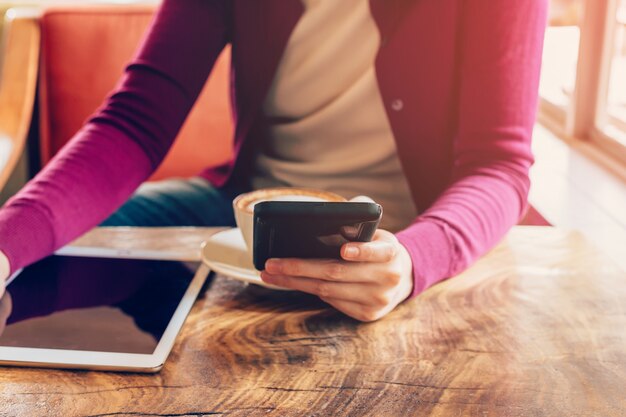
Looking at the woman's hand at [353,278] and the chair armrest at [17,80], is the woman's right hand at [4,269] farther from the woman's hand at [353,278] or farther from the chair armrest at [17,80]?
the chair armrest at [17,80]

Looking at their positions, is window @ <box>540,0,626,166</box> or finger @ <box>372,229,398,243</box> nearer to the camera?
finger @ <box>372,229,398,243</box>

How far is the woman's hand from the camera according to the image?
2.30 feet

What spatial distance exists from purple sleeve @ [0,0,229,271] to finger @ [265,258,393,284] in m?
0.32

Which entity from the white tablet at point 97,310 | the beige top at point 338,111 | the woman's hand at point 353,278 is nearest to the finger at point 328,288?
the woman's hand at point 353,278

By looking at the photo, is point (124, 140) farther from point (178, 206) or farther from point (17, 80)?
point (17, 80)

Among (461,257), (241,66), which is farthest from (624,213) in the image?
(241,66)

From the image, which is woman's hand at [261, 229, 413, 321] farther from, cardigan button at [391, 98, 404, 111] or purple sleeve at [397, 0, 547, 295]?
cardigan button at [391, 98, 404, 111]

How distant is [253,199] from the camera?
80 centimetres

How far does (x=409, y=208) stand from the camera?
1157 millimetres

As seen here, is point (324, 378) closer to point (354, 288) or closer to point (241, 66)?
point (354, 288)

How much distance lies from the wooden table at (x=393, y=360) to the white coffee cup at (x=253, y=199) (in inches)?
2.7

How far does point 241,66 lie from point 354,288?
0.60 metres

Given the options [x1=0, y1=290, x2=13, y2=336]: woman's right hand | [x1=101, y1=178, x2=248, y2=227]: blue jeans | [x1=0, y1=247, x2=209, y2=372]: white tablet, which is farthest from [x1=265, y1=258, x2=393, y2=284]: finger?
[x1=101, y1=178, x2=248, y2=227]: blue jeans

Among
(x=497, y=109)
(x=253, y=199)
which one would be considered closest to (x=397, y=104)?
(x=497, y=109)
